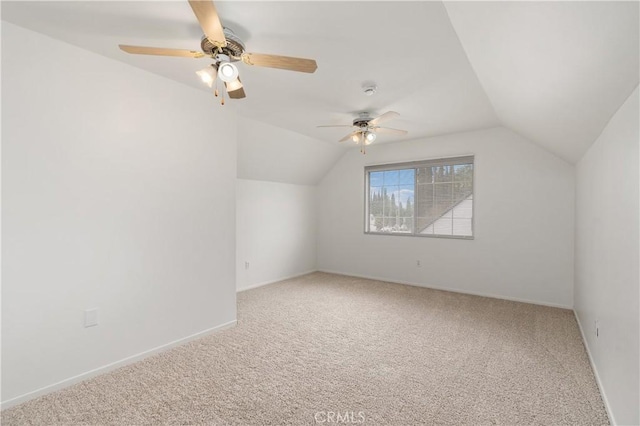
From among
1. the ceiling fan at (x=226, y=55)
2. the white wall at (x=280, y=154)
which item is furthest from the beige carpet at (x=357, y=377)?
the white wall at (x=280, y=154)

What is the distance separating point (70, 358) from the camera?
84.7 inches

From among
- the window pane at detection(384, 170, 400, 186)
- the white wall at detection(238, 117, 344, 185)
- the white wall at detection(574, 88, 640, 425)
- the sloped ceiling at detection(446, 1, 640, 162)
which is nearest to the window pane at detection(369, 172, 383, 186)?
the window pane at detection(384, 170, 400, 186)

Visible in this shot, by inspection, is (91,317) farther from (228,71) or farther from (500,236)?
(500,236)

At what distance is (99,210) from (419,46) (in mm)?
2614

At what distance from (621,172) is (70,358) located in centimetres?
370

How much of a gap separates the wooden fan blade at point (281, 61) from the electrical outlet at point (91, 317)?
83.4 inches

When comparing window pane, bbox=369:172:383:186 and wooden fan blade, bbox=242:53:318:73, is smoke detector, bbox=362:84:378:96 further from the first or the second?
window pane, bbox=369:172:383:186

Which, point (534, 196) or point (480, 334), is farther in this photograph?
point (534, 196)

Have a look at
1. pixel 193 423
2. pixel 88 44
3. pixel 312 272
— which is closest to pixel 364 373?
pixel 193 423

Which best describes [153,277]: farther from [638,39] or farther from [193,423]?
[638,39]

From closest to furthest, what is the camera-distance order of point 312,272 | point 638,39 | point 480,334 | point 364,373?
1. point 638,39
2. point 364,373
3. point 480,334
4. point 312,272

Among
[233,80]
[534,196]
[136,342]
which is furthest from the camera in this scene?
[534,196]

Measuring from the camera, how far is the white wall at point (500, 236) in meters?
3.80

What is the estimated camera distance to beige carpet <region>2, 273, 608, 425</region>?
1.84 m
